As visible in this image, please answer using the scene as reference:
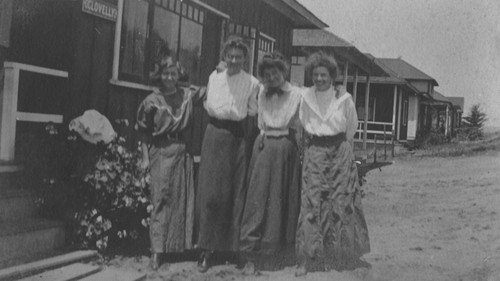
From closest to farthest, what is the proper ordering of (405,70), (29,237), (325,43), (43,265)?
(43,265) → (29,237) → (325,43) → (405,70)

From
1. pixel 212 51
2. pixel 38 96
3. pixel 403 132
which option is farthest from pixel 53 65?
pixel 403 132

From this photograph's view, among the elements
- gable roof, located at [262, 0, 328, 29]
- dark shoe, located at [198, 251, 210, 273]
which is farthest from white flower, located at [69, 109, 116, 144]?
gable roof, located at [262, 0, 328, 29]

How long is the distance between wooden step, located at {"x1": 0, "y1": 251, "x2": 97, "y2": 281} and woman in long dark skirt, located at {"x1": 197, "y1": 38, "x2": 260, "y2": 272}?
921 millimetres

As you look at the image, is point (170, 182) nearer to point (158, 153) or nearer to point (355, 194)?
point (158, 153)

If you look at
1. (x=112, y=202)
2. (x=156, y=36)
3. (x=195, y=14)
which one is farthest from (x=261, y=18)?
(x=112, y=202)

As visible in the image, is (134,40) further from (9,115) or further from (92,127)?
(9,115)

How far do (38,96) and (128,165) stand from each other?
1152 mm

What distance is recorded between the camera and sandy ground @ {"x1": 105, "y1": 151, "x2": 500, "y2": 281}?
4.57m

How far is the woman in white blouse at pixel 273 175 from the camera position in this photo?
14.9 ft

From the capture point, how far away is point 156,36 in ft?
21.1

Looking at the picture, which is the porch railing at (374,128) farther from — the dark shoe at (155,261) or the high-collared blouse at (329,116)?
the dark shoe at (155,261)

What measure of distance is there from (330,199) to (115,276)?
180cm

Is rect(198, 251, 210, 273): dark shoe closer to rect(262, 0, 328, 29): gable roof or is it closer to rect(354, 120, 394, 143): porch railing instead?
rect(262, 0, 328, 29): gable roof

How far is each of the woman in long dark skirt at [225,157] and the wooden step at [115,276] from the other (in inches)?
22.1
